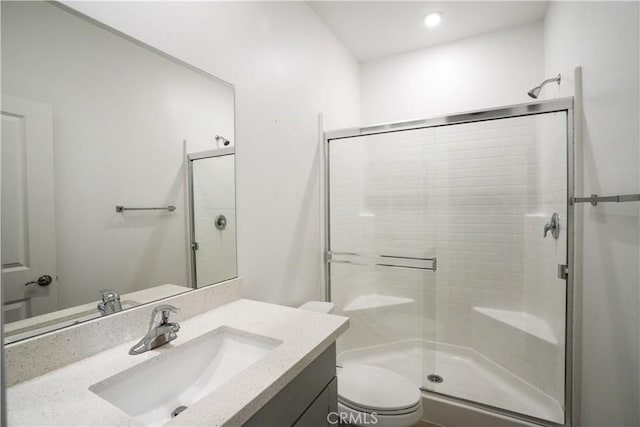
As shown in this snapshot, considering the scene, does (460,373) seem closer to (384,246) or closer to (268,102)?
(384,246)

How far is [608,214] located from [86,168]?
1854mm

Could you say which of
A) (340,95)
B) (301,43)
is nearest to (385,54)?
(340,95)

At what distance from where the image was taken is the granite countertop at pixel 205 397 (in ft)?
1.80

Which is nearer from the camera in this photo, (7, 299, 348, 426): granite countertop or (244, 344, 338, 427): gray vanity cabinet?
(7, 299, 348, 426): granite countertop

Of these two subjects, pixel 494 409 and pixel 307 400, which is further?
pixel 494 409

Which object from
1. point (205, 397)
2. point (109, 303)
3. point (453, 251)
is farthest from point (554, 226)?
point (109, 303)

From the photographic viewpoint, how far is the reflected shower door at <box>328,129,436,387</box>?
1949mm

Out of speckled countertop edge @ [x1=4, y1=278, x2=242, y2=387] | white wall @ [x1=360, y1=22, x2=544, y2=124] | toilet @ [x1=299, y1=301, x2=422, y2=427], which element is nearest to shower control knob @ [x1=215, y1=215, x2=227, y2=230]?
speckled countertop edge @ [x1=4, y1=278, x2=242, y2=387]

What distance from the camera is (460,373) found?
6.25 feet

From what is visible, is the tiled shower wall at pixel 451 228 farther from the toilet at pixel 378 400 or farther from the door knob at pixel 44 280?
the door knob at pixel 44 280

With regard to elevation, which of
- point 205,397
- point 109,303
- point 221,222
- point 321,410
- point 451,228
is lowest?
point 321,410

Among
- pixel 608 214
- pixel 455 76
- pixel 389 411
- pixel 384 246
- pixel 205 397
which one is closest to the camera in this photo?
pixel 205 397

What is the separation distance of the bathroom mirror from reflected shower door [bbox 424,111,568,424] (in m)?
1.60

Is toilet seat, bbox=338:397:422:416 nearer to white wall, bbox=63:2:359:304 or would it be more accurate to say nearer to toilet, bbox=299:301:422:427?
toilet, bbox=299:301:422:427
